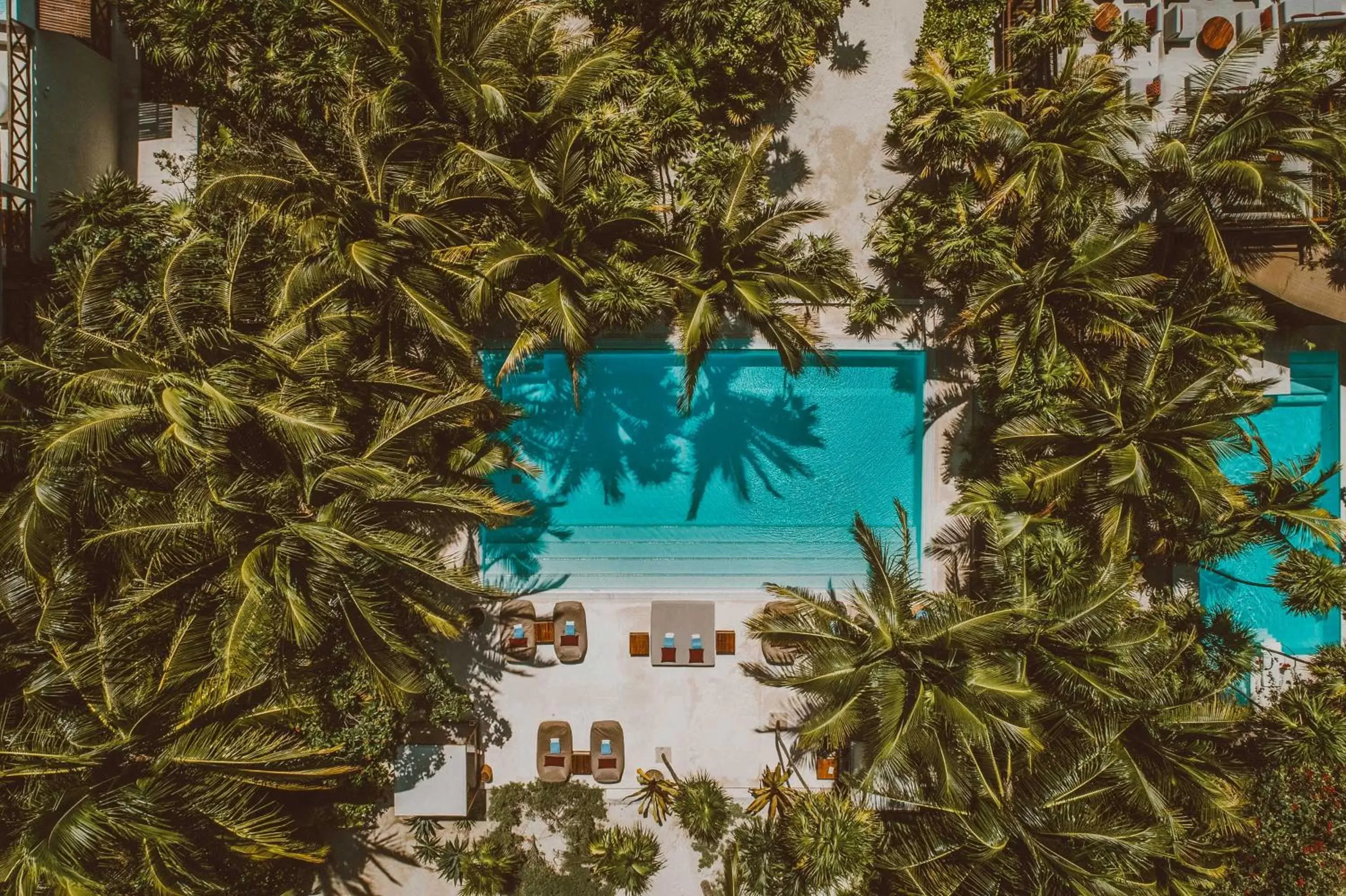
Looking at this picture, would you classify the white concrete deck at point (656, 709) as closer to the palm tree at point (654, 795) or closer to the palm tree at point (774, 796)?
the palm tree at point (654, 795)

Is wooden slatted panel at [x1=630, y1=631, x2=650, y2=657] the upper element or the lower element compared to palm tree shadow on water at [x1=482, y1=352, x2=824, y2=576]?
lower

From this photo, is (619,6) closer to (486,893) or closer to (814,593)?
(814,593)

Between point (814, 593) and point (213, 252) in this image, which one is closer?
point (213, 252)

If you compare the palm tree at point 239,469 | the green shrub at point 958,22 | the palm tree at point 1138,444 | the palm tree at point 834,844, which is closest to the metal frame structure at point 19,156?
the palm tree at point 239,469

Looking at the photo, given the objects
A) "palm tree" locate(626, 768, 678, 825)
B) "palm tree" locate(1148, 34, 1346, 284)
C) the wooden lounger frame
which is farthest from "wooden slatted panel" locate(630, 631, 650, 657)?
"palm tree" locate(1148, 34, 1346, 284)

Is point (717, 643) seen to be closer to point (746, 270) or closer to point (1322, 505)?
point (746, 270)

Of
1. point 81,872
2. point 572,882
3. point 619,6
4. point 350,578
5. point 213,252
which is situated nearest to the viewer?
point 81,872

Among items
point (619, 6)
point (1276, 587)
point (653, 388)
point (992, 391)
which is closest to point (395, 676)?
point (653, 388)

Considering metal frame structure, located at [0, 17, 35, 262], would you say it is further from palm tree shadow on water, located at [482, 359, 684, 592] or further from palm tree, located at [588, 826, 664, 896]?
palm tree, located at [588, 826, 664, 896]
